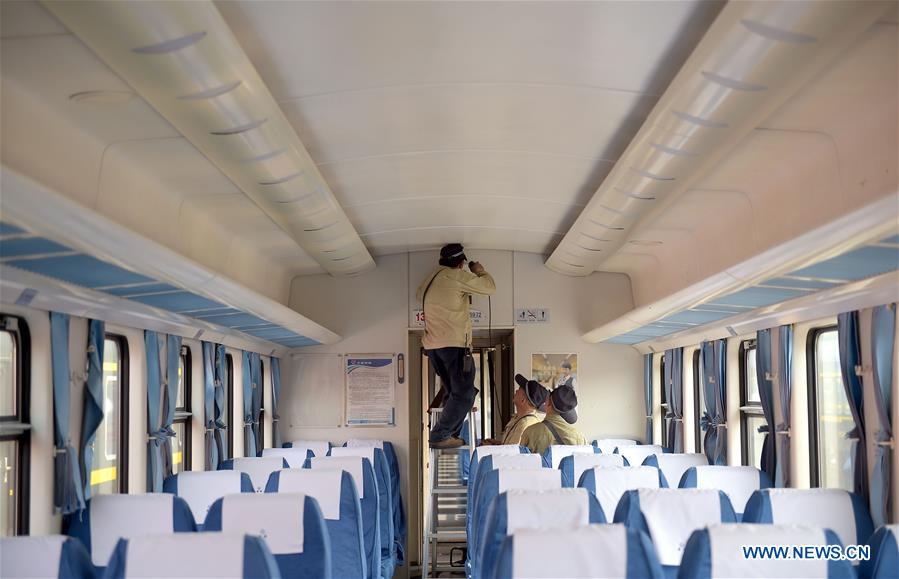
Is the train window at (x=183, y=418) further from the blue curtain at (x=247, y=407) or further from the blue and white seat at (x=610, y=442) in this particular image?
the blue and white seat at (x=610, y=442)

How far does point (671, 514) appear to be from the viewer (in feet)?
15.8

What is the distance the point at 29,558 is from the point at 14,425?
220cm

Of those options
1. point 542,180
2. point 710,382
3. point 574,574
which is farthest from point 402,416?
point 574,574

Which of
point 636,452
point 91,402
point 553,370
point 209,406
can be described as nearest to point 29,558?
point 91,402

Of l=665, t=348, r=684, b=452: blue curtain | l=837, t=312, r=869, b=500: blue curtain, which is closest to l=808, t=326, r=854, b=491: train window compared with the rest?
l=837, t=312, r=869, b=500: blue curtain

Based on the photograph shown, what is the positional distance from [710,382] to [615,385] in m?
2.80

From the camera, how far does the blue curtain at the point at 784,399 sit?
7375 mm

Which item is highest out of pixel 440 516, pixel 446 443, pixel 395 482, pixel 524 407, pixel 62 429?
pixel 62 429

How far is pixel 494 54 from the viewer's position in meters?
4.93

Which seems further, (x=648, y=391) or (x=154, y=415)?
(x=648, y=391)

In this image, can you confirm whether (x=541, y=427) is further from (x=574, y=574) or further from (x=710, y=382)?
(x=574, y=574)

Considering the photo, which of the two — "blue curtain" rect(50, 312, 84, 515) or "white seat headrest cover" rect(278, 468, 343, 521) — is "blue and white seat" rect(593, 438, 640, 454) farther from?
"blue curtain" rect(50, 312, 84, 515)

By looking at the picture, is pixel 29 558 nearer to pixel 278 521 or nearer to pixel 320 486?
pixel 278 521

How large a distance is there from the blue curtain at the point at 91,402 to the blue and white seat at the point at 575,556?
3845mm
